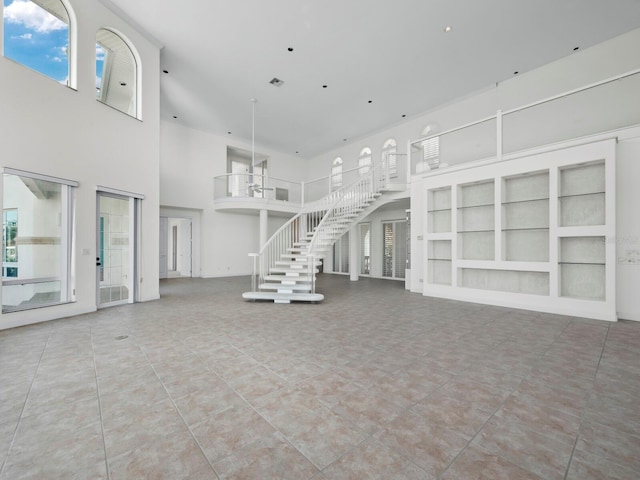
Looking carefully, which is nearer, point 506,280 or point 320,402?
point 320,402

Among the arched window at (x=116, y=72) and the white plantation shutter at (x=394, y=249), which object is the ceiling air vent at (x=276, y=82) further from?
the white plantation shutter at (x=394, y=249)

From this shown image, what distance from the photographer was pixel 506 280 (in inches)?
240

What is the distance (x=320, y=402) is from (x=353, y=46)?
7545 mm

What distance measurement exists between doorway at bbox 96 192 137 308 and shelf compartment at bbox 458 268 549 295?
7714mm

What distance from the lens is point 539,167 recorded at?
5.47 meters

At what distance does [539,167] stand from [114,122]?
8.69 meters

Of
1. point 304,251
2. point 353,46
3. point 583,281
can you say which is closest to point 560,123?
point 583,281

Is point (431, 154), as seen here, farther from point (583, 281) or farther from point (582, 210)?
point (583, 281)

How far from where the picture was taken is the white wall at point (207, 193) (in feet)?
34.7

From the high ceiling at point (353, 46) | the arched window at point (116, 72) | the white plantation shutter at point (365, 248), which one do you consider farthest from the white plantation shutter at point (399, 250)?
the arched window at point (116, 72)

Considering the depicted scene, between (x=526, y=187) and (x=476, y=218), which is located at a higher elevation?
(x=526, y=187)

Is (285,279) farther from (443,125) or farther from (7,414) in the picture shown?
(443,125)

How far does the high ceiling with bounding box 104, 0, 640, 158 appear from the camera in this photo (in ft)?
18.4

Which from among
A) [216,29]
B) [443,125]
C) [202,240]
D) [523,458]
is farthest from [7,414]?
[443,125]
